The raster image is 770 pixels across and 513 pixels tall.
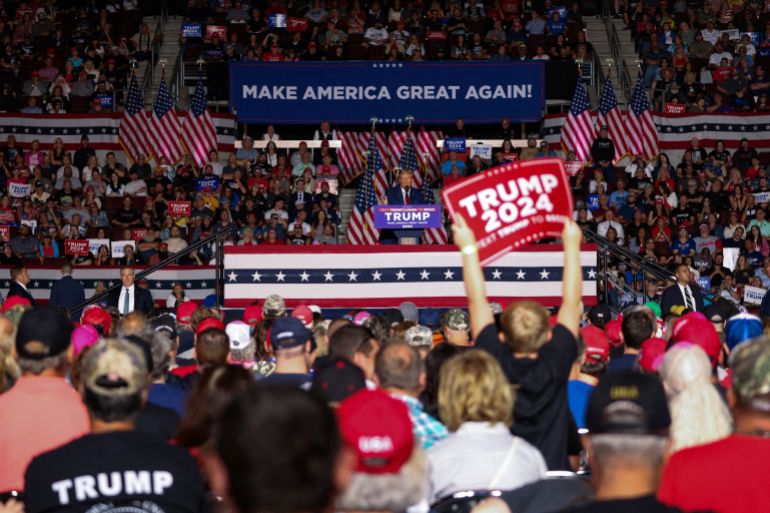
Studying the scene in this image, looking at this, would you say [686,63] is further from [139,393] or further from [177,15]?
[139,393]

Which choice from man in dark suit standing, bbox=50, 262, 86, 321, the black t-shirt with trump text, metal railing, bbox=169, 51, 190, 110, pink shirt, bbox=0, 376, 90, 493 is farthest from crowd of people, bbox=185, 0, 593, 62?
the black t-shirt with trump text

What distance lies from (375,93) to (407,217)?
8203mm

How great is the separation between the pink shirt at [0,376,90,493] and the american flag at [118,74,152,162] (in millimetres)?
20116

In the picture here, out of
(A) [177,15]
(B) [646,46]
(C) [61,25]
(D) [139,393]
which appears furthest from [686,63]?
(D) [139,393]

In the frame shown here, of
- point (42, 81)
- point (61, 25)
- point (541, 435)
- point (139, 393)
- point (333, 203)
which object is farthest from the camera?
point (61, 25)

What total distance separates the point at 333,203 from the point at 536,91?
18.1 feet

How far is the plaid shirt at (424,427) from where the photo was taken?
5.45 metres

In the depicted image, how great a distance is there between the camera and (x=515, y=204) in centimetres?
690

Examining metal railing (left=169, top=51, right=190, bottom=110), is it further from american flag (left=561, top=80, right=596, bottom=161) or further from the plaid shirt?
the plaid shirt

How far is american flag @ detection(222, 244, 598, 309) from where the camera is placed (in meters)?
17.5

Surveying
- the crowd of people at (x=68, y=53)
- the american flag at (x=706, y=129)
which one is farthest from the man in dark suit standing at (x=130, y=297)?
the american flag at (x=706, y=129)

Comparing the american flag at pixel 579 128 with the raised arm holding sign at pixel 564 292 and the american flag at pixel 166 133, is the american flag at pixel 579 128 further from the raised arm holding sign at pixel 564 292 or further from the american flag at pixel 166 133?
the raised arm holding sign at pixel 564 292

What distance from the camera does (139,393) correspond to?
4.54 metres

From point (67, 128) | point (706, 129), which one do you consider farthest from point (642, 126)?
point (67, 128)
